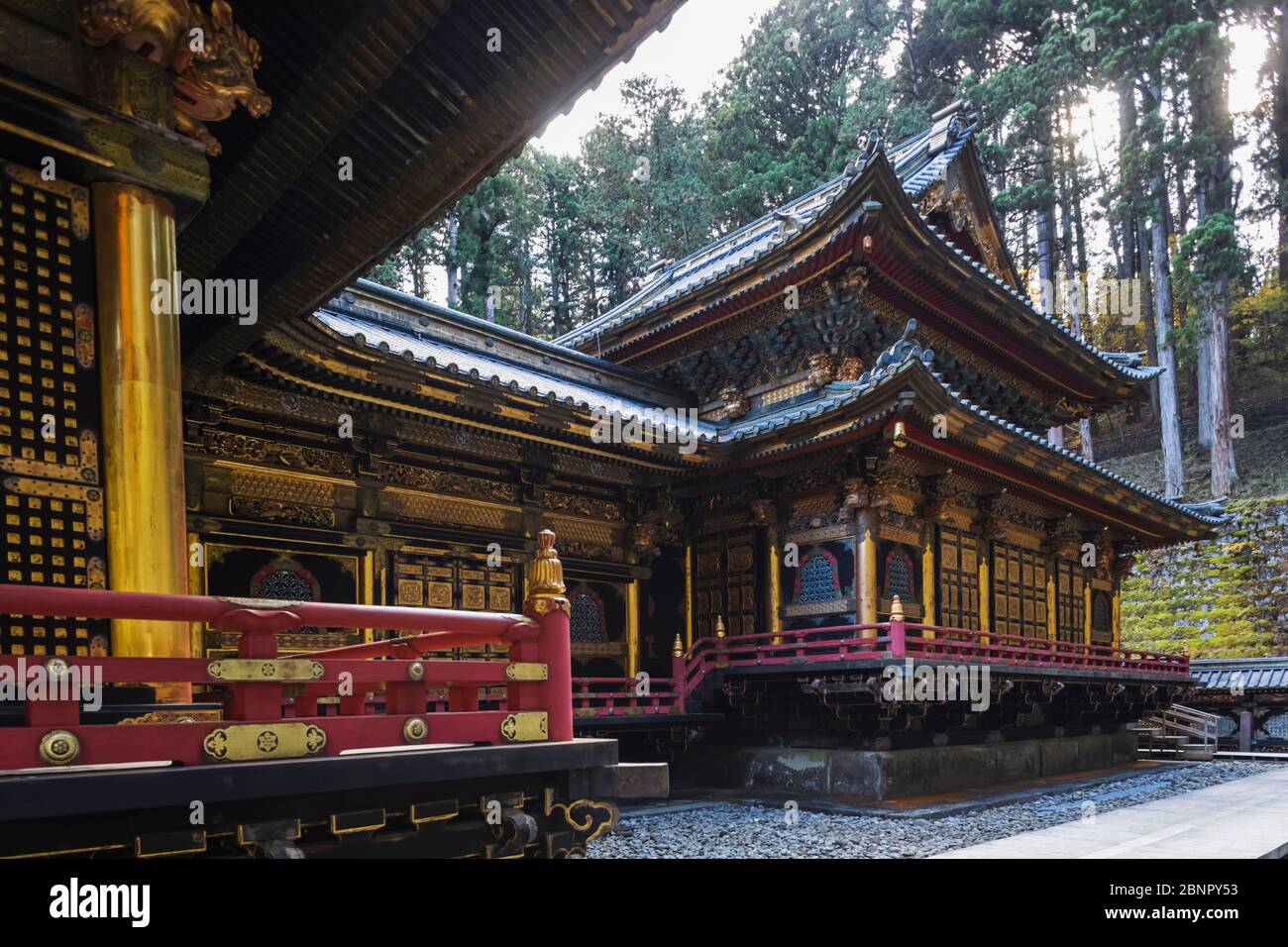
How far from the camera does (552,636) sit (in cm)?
556

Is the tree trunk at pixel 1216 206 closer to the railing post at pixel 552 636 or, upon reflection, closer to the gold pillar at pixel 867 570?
the gold pillar at pixel 867 570

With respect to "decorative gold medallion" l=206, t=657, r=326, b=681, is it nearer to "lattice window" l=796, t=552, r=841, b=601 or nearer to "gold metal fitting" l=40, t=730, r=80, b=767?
"gold metal fitting" l=40, t=730, r=80, b=767

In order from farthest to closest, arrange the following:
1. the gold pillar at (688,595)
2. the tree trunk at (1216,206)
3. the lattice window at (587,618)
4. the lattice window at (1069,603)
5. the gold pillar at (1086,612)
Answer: the tree trunk at (1216,206)
the gold pillar at (1086,612)
the lattice window at (1069,603)
the gold pillar at (688,595)
the lattice window at (587,618)

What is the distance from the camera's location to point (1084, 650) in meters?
20.6

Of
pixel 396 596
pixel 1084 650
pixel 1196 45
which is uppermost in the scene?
pixel 1196 45

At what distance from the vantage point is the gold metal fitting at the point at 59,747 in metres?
3.61

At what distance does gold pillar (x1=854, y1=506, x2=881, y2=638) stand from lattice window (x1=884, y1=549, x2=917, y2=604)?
0.60m

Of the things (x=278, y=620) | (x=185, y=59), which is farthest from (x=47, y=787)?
(x=185, y=59)

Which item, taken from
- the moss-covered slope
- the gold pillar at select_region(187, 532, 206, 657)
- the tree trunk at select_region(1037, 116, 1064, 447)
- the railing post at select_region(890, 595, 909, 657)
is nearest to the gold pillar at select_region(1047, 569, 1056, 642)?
the railing post at select_region(890, 595, 909, 657)

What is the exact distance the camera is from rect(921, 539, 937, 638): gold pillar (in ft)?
53.0

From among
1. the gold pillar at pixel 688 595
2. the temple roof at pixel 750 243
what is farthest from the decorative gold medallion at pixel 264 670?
the temple roof at pixel 750 243

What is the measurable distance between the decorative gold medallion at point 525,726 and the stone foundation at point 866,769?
33.1 ft

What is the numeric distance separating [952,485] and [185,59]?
14.2 m

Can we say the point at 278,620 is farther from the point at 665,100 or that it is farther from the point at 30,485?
the point at 665,100
